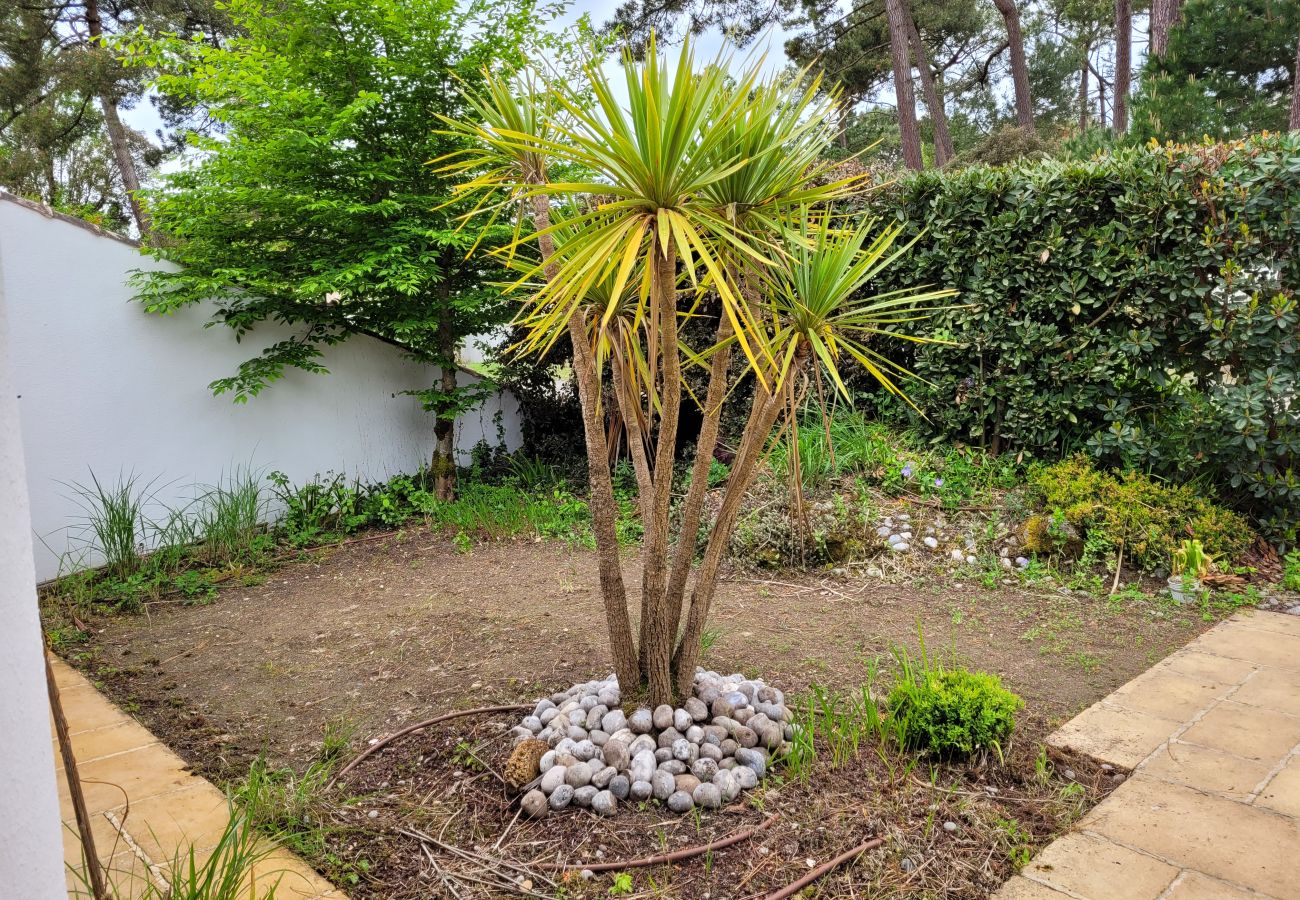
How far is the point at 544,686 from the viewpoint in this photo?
3.07 metres

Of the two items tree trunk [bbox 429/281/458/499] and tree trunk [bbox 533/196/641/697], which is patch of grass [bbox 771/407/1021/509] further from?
Answer: tree trunk [bbox 429/281/458/499]

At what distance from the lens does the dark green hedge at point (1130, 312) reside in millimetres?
4363

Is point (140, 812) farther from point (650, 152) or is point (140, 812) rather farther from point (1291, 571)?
point (1291, 571)

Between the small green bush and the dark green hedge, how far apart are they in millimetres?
2933

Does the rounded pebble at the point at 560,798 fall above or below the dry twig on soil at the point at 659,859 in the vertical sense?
above

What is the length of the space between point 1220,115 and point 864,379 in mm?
5667

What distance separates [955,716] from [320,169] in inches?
209

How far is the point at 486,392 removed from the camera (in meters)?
6.53

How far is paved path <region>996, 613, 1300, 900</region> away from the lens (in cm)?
192

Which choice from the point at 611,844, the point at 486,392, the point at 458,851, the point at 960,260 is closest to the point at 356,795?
the point at 458,851

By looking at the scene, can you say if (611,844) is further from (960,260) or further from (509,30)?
(509,30)

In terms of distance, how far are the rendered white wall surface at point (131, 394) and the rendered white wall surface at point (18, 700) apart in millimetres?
4444

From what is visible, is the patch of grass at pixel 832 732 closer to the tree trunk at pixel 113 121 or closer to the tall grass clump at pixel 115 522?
the tall grass clump at pixel 115 522

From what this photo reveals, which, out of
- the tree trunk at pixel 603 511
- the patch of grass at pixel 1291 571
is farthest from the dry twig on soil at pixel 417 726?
the patch of grass at pixel 1291 571
